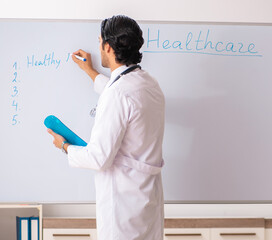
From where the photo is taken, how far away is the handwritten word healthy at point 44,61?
1.99 meters

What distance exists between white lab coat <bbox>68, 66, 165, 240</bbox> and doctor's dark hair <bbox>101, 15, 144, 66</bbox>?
56 mm

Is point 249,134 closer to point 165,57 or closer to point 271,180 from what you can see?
point 271,180

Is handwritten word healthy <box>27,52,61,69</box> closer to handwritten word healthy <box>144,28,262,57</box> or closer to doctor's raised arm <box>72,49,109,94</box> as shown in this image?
doctor's raised arm <box>72,49,109,94</box>

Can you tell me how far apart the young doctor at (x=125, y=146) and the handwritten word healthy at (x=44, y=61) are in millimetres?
514

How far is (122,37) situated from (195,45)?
638 millimetres

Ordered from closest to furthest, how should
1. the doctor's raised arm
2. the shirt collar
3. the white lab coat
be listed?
the white lab coat
the shirt collar
the doctor's raised arm

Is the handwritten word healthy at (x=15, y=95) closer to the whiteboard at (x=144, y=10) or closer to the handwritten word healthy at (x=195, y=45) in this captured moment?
the whiteboard at (x=144, y=10)

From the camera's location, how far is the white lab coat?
1422 millimetres

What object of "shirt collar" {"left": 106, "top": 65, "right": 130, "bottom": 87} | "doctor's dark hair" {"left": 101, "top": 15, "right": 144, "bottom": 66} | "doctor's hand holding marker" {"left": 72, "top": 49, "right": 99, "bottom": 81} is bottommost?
"shirt collar" {"left": 106, "top": 65, "right": 130, "bottom": 87}

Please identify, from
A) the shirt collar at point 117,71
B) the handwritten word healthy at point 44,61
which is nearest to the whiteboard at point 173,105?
the handwritten word healthy at point 44,61

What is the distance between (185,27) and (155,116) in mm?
701

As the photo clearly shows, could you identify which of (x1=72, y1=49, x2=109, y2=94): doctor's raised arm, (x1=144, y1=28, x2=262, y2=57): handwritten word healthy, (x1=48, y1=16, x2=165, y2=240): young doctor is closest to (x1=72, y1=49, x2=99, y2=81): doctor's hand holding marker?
(x1=72, y1=49, x2=109, y2=94): doctor's raised arm

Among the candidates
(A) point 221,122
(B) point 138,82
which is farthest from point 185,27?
(B) point 138,82

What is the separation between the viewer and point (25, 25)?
198cm
